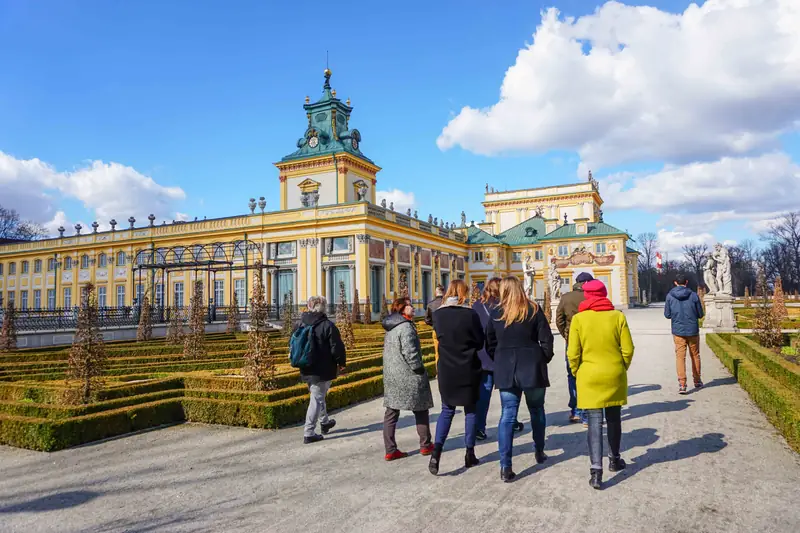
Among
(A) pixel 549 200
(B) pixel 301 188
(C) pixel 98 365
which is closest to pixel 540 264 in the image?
(A) pixel 549 200

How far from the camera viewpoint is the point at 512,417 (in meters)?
5.09

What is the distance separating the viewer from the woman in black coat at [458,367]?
5402 mm

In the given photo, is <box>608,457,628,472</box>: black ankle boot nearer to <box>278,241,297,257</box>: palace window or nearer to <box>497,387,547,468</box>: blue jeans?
<box>497,387,547,468</box>: blue jeans

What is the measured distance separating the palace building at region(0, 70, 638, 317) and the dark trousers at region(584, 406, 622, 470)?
79.7ft

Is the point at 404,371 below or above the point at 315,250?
below

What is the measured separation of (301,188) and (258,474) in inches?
1581

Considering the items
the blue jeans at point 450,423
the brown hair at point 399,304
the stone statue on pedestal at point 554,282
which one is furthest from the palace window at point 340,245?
the blue jeans at point 450,423

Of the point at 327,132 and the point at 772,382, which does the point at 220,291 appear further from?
the point at 772,382

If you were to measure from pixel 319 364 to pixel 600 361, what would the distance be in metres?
3.35

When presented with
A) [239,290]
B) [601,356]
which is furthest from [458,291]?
[239,290]

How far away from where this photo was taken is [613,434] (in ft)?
17.0

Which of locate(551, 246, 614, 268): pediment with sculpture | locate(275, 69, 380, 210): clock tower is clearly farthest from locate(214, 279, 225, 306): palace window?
locate(551, 246, 614, 268): pediment with sculpture

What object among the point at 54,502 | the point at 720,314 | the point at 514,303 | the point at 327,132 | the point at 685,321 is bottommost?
the point at 54,502

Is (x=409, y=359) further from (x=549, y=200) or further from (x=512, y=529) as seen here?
(x=549, y=200)
